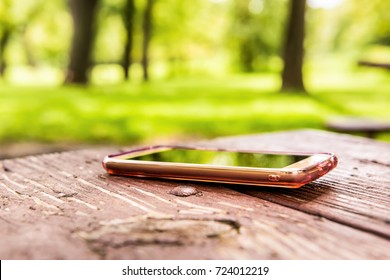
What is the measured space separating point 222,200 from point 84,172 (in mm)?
509

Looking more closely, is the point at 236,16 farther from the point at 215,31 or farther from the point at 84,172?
the point at 84,172

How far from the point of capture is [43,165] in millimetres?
1601

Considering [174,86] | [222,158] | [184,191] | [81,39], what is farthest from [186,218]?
[174,86]

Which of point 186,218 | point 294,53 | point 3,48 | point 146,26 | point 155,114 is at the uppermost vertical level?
point 146,26

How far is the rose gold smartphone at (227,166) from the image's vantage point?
116 cm

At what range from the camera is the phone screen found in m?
1.30

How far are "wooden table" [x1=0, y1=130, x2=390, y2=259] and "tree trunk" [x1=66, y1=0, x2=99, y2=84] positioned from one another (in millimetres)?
16709

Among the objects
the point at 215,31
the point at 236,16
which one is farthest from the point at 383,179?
the point at 215,31

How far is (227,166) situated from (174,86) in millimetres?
19170

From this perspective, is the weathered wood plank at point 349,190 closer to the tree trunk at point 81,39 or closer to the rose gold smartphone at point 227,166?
the rose gold smartphone at point 227,166

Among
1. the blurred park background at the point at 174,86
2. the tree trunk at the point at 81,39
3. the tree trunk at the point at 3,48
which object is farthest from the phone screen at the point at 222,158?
the tree trunk at the point at 3,48

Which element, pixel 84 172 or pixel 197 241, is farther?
pixel 84 172

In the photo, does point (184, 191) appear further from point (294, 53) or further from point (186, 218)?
point (294, 53)

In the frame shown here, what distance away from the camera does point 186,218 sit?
1024 millimetres
